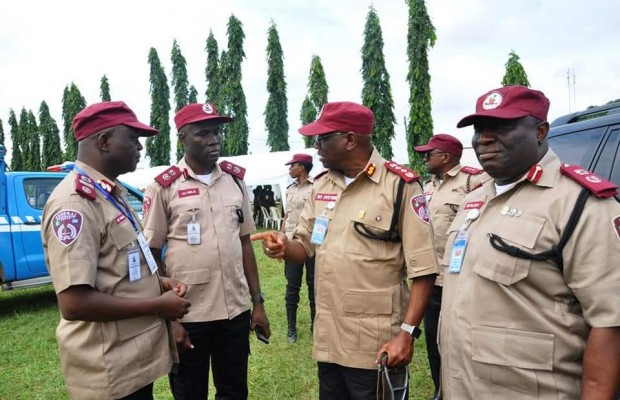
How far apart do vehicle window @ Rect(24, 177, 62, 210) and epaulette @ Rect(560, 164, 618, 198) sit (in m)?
7.19

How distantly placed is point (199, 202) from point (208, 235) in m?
0.22

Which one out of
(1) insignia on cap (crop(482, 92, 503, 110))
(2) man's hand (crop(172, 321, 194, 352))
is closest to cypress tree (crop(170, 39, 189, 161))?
(2) man's hand (crop(172, 321, 194, 352))

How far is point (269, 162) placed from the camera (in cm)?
1712

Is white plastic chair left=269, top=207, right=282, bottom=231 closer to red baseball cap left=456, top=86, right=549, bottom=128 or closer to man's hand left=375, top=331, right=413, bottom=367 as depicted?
man's hand left=375, top=331, right=413, bottom=367

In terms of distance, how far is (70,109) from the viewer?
119 ft

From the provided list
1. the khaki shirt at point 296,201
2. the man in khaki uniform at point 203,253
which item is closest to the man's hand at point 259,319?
the man in khaki uniform at point 203,253

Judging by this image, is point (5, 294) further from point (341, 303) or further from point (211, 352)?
point (341, 303)

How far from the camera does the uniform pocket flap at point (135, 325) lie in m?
1.93

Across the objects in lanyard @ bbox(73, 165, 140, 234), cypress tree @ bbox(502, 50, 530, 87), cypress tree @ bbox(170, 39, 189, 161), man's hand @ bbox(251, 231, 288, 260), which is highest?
cypress tree @ bbox(170, 39, 189, 161)

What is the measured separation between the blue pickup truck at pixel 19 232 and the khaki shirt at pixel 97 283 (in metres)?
5.37

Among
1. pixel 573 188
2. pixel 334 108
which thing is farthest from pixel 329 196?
pixel 573 188

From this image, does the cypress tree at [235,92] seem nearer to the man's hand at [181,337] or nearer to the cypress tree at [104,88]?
the cypress tree at [104,88]

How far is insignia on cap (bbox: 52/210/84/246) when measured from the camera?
1791 millimetres

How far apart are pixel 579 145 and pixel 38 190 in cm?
722
